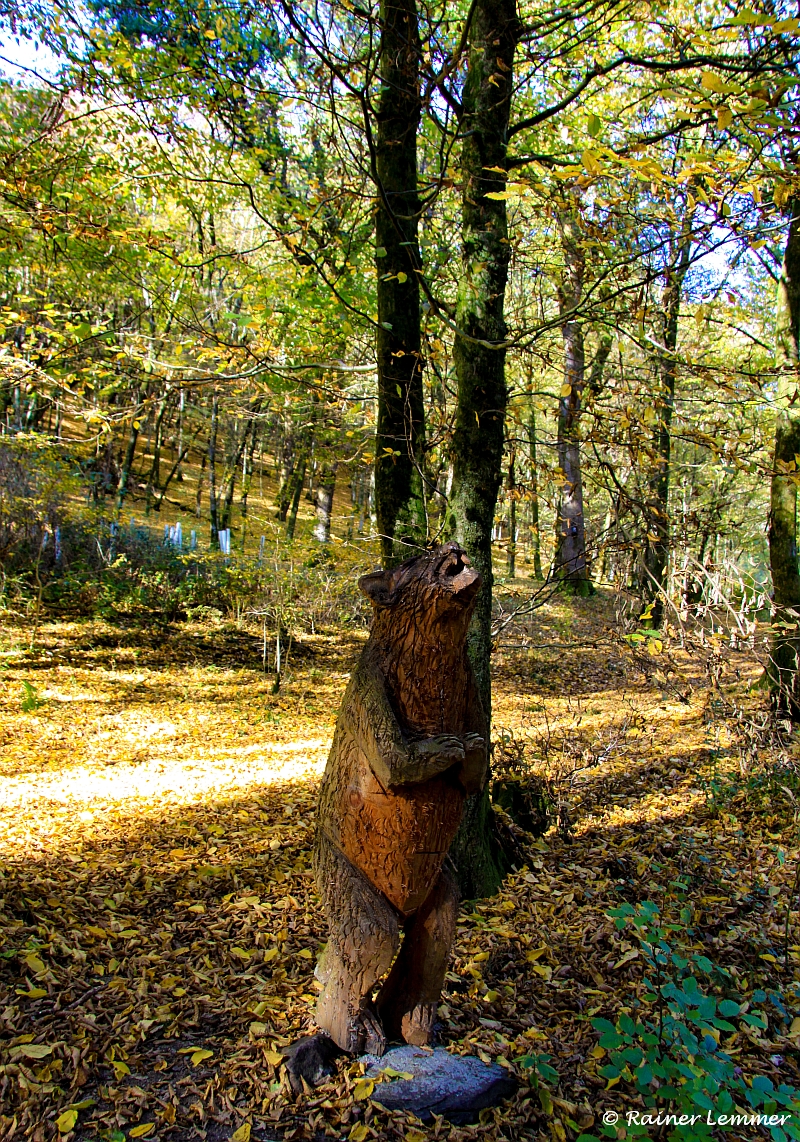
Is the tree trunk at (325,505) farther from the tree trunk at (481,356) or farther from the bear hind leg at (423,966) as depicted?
the bear hind leg at (423,966)

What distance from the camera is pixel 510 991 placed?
3494 millimetres

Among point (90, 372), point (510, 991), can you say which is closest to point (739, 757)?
point (510, 991)

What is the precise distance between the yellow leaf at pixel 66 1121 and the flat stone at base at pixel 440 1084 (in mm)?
1095

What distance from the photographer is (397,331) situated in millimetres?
5203

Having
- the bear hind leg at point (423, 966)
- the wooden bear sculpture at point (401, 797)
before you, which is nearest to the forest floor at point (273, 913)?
the bear hind leg at point (423, 966)

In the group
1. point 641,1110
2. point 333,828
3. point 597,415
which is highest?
point 597,415

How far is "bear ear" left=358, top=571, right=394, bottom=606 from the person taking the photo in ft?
8.43

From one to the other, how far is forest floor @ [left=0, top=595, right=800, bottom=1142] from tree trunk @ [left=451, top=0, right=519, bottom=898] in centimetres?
47

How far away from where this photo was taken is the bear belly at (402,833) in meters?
2.53

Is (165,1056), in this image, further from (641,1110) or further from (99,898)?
(641,1110)

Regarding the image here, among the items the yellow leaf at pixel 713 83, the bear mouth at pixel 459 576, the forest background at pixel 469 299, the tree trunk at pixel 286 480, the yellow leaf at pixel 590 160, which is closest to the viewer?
the yellow leaf at pixel 713 83

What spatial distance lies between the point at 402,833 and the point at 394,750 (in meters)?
0.39

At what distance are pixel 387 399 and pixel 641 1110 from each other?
14.5 ft

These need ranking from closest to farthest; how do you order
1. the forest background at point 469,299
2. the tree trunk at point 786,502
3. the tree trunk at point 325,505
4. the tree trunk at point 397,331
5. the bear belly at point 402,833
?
the bear belly at point 402,833 → the forest background at point 469,299 → the tree trunk at point 397,331 → the tree trunk at point 786,502 → the tree trunk at point 325,505
